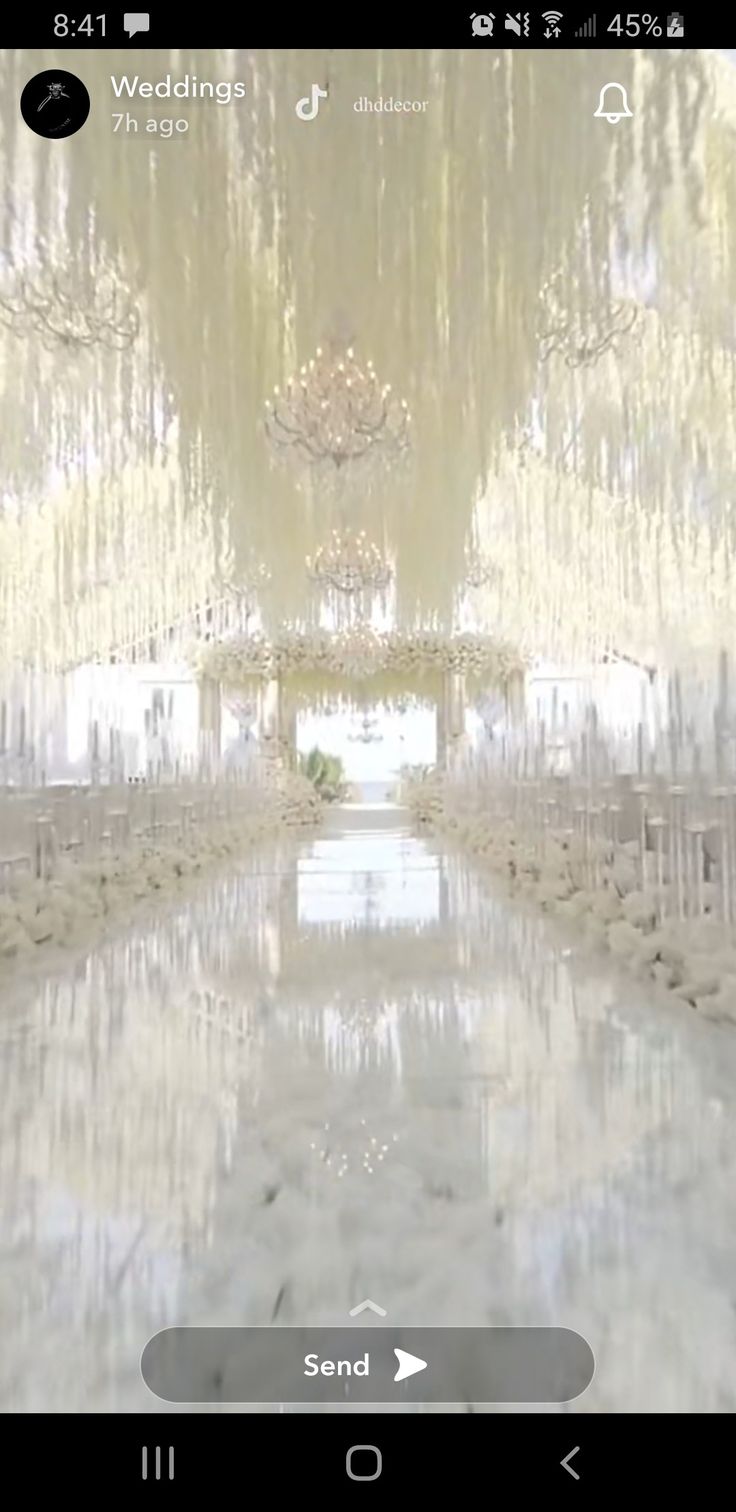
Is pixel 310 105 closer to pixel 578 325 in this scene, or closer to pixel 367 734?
pixel 578 325

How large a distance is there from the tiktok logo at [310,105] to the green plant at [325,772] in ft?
28.2

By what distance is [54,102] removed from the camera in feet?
2.51

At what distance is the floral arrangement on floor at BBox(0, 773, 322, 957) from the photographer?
2.13 metres

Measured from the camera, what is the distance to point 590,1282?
0.58 meters

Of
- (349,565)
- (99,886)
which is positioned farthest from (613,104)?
(349,565)

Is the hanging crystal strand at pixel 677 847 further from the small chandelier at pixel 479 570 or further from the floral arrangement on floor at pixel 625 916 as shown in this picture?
the small chandelier at pixel 479 570

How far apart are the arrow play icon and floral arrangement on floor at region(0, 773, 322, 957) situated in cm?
170

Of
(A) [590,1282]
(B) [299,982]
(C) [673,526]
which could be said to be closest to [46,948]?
(B) [299,982]

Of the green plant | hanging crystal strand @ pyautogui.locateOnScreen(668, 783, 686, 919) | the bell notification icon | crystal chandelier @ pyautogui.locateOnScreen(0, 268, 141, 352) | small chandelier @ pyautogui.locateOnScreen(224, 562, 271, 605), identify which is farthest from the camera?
the green plant
